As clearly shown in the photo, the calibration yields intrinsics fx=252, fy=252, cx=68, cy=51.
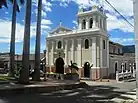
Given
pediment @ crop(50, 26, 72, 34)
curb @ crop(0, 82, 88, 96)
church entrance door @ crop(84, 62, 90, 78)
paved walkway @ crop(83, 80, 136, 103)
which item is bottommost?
paved walkway @ crop(83, 80, 136, 103)

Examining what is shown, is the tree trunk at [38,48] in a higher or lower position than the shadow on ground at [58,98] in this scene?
higher

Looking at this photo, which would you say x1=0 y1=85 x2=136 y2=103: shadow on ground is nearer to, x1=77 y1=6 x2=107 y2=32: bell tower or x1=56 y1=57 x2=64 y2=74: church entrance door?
x1=77 y1=6 x2=107 y2=32: bell tower

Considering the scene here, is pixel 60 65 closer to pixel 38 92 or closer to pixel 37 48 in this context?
pixel 37 48

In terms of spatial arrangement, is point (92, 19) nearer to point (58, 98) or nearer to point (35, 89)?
point (35, 89)

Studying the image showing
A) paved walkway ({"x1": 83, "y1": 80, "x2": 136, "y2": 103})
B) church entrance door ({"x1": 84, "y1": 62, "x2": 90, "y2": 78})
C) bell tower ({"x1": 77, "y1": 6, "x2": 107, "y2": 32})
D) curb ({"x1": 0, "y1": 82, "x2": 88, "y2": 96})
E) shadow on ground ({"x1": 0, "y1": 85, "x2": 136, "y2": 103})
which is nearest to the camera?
shadow on ground ({"x1": 0, "y1": 85, "x2": 136, "y2": 103})

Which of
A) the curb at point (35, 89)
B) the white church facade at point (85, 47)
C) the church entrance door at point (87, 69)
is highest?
the white church facade at point (85, 47)

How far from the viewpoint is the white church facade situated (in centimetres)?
4416

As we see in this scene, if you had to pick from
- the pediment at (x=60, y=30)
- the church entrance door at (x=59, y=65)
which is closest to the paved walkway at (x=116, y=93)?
the church entrance door at (x=59, y=65)

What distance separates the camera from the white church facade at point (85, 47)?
44.2 meters

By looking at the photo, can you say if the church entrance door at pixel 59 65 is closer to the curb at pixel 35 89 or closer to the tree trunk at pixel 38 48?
the tree trunk at pixel 38 48

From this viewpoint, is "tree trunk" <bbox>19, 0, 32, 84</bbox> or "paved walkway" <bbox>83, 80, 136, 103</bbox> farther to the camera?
"tree trunk" <bbox>19, 0, 32, 84</bbox>

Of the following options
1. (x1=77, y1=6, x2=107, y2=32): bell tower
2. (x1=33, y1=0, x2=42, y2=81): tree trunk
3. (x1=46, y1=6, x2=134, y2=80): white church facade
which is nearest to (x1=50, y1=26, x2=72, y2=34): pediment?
(x1=46, y1=6, x2=134, y2=80): white church facade

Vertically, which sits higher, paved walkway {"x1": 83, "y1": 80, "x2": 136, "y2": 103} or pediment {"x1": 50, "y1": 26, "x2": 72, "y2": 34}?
pediment {"x1": 50, "y1": 26, "x2": 72, "y2": 34}

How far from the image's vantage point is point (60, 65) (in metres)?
50.7
